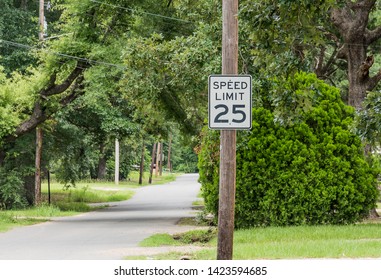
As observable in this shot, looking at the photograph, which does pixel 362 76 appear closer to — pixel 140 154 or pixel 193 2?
pixel 193 2

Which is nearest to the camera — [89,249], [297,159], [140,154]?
[89,249]

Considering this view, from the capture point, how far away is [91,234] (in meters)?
23.9

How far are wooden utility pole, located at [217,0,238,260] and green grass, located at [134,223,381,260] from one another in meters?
1.48

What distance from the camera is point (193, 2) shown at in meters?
27.3

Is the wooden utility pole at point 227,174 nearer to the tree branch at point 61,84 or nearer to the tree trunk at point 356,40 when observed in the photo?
the tree trunk at point 356,40

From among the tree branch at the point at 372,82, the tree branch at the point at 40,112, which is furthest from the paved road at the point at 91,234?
the tree branch at the point at 372,82

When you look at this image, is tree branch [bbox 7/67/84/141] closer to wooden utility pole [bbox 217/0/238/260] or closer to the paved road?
the paved road

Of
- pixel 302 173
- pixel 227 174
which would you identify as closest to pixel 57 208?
pixel 302 173

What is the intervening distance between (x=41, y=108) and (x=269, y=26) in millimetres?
18665

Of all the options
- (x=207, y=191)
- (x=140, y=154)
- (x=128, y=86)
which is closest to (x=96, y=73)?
(x=128, y=86)

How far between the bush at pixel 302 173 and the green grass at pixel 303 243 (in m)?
0.92

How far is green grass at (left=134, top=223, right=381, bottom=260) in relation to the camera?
15.7 m

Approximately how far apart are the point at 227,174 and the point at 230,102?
1.32 meters

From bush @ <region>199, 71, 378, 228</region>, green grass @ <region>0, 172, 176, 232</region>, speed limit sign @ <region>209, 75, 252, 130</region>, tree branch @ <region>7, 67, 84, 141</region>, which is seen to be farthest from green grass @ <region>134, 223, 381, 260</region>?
tree branch @ <region>7, 67, 84, 141</region>
